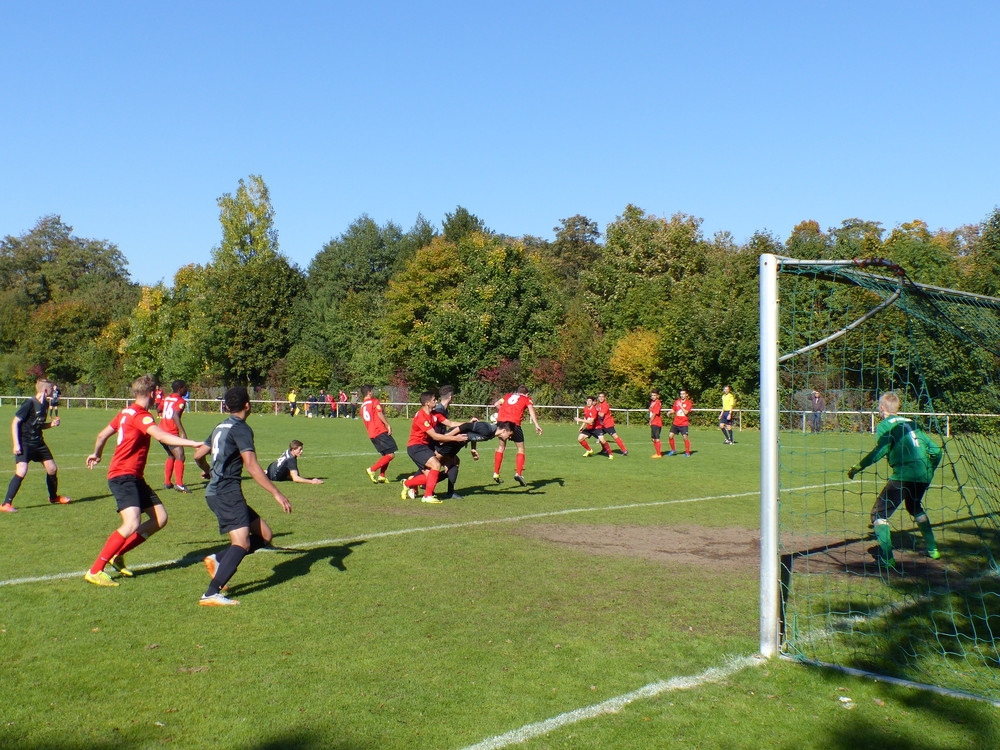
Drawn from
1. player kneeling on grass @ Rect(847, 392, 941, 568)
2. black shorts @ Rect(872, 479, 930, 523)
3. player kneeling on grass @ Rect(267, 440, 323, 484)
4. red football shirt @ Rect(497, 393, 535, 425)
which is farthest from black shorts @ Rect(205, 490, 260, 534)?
red football shirt @ Rect(497, 393, 535, 425)

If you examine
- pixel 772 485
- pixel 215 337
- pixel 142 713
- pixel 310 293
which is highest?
pixel 310 293

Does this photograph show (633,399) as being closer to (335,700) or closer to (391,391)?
(391,391)

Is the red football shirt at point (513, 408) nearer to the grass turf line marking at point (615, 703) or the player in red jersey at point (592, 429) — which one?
the player in red jersey at point (592, 429)

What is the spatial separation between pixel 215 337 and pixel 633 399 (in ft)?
110

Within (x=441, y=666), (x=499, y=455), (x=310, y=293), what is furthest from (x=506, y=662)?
(x=310, y=293)

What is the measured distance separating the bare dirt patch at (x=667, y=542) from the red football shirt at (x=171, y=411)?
246 inches

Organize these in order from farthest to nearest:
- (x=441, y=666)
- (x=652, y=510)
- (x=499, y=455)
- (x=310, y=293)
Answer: (x=310, y=293) < (x=499, y=455) < (x=652, y=510) < (x=441, y=666)

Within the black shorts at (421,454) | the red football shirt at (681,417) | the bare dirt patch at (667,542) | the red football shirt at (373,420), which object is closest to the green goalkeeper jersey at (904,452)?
the bare dirt patch at (667,542)

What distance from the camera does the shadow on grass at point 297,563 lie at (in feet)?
25.6

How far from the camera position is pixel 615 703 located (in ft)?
16.4

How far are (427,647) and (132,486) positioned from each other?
3.69 m

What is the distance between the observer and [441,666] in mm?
5656

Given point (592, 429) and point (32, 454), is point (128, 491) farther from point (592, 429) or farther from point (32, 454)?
point (592, 429)

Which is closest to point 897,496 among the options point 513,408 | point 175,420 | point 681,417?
point 513,408
